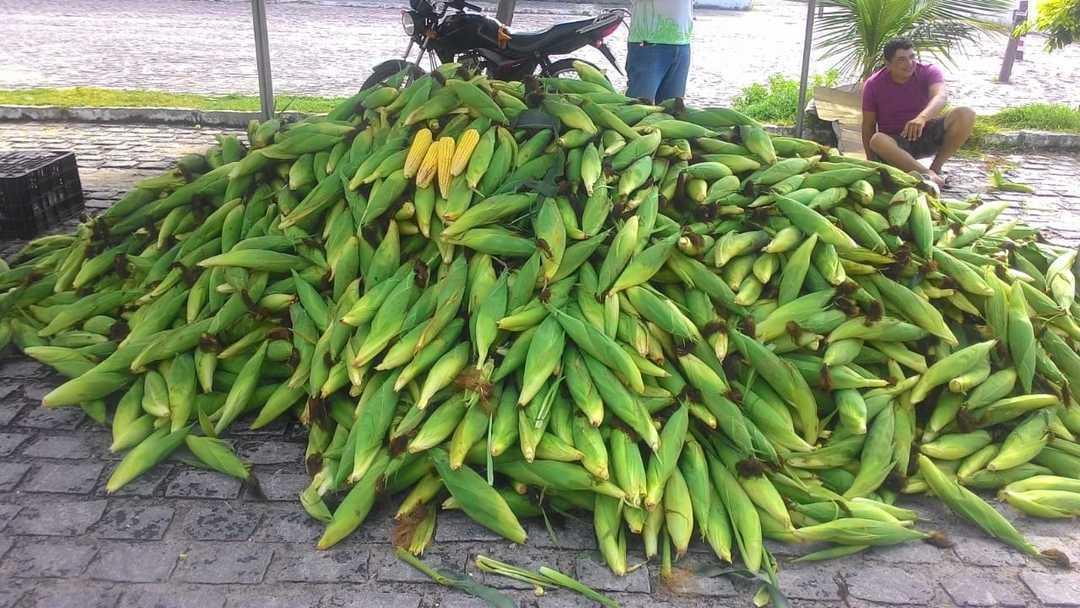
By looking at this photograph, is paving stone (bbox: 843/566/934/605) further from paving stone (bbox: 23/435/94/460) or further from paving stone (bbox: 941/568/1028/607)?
paving stone (bbox: 23/435/94/460)

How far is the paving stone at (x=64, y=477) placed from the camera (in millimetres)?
2564

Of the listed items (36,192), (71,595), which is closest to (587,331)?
(71,595)

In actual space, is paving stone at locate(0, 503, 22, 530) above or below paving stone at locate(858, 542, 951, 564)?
above

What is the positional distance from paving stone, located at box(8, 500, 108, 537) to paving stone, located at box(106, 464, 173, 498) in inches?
2.6

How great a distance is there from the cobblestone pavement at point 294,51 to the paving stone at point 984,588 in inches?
295

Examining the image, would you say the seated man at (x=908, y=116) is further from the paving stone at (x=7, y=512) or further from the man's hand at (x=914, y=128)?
the paving stone at (x=7, y=512)

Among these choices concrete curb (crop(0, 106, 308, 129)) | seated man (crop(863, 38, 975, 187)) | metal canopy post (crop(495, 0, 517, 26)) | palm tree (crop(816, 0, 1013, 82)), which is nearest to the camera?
seated man (crop(863, 38, 975, 187))

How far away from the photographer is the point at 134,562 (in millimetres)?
2248

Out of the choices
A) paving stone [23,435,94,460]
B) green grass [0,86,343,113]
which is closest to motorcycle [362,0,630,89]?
green grass [0,86,343,113]

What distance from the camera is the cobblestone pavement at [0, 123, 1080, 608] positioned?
7.12 ft

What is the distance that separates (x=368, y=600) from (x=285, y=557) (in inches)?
12.3

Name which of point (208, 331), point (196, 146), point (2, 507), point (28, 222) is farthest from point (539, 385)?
point (196, 146)

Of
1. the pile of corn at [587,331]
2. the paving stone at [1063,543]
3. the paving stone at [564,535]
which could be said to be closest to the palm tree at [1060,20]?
the pile of corn at [587,331]

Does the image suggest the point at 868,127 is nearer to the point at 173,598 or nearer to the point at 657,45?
the point at 657,45
